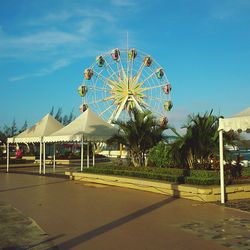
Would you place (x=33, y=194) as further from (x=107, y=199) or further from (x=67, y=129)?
(x=67, y=129)

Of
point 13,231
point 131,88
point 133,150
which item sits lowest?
point 13,231

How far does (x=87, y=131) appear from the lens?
21406mm

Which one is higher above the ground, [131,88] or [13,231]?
[131,88]

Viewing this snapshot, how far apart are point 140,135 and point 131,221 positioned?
10.4m

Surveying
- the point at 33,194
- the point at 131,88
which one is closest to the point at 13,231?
the point at 33,194

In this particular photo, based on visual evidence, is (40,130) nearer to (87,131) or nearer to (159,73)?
(87,131)

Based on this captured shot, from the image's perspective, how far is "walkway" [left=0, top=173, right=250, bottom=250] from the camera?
23.3ft

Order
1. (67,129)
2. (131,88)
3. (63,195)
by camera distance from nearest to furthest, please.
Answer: (63,195) → (67,129) → (131,88)

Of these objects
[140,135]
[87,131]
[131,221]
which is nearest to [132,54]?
[87,131]

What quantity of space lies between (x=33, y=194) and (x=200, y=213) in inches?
250

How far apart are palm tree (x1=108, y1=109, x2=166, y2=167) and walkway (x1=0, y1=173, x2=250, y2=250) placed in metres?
5.27

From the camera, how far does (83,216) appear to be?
31.7 feet

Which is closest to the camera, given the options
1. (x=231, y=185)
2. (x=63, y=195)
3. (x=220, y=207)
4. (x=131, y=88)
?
(x=220, y=207)

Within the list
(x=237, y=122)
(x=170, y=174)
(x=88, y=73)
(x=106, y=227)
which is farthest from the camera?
(x=88, y=73)
